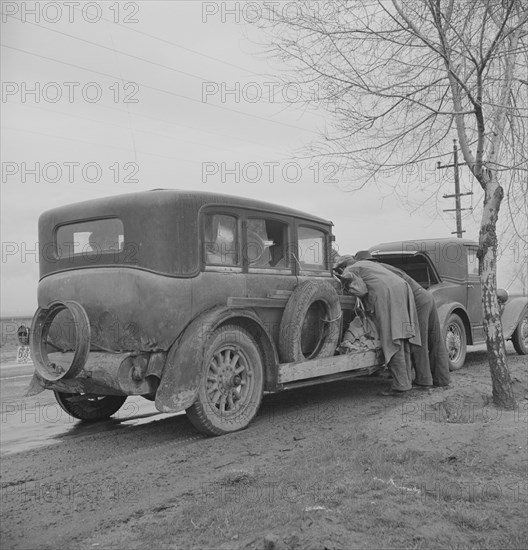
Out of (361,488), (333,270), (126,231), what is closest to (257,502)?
(361,488)

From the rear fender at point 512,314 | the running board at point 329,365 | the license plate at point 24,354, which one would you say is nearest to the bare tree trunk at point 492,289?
the running board at point 329,365

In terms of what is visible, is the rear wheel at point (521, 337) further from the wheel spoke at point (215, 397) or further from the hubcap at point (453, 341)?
the wheel spoke at point (215, 397)

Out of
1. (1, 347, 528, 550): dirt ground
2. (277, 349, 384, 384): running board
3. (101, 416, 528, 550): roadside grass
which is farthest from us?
(277, 349, 384, 384): running board

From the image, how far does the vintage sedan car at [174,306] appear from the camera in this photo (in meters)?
5.83

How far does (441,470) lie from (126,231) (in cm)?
363

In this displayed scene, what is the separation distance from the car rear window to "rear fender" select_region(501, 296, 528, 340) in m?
8.25

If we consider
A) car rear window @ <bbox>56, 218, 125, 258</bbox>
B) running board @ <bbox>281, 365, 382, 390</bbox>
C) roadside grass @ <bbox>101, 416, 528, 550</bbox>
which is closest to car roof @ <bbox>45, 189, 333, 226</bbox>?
car rear window @ <bbox>56, 218, 125, 258</bbox>

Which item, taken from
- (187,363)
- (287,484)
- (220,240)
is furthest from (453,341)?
(287,484)

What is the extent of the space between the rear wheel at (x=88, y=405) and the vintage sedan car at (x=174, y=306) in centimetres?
1

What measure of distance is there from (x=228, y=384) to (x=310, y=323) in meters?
1.67

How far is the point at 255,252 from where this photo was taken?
22.7ft

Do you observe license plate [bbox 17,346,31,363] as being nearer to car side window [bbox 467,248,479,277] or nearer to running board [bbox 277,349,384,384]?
running board [bbox 277,349,384,384]

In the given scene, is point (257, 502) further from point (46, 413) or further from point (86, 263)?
point (46, 413)

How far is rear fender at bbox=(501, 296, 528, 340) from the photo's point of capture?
11891 mm
